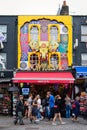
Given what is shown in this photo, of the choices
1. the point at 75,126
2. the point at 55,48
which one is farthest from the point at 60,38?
the point at 75,126

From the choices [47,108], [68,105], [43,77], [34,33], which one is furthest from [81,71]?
[34,33]

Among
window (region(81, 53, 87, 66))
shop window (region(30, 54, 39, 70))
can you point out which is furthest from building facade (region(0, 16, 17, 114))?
window (region(81, 53, 87, 66))

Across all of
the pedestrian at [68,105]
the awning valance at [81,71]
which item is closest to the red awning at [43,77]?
the awning valance at [81,71]

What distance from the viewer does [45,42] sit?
3678 centimetres

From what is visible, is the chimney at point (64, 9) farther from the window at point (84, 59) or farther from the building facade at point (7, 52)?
the building facade at point (7, 52)

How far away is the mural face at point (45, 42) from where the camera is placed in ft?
120

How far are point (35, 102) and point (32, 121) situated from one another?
120cm

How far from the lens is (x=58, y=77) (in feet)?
111

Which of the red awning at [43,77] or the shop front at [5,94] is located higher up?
the red awning at [43,77]

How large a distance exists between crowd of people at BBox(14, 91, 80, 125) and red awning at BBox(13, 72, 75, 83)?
4.38ft

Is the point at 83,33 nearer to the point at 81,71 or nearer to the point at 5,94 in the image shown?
the point at 81,71

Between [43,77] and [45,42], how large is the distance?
3.99 metres

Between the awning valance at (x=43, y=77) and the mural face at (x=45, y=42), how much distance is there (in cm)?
128

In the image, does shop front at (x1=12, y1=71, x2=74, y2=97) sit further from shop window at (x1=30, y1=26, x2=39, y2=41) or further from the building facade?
shop window at (x1=30, y1=26, x2=39, y2=41)
